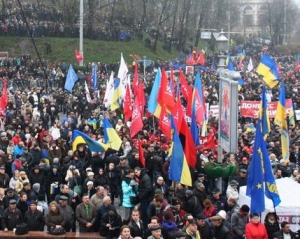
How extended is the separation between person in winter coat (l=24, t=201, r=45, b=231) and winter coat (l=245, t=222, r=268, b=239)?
328cm

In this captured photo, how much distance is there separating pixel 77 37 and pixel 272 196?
39531mm

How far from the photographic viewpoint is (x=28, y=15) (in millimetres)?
47250

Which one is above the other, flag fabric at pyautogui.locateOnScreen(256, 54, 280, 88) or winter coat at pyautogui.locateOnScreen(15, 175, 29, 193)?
flag fabric at pyautogui.locateOnScreen(256, 54, 280, 88)

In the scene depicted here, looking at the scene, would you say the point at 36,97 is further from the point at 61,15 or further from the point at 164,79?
the point at 61,15

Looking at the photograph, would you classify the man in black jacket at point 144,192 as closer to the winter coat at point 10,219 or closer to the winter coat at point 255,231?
the winter coat at point 10,219

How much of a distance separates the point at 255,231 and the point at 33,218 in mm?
3479

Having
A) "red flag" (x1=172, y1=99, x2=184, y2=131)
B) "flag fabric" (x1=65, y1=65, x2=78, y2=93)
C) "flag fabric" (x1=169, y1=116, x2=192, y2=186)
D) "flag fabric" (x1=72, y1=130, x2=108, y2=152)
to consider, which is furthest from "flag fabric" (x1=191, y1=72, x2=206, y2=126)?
"flag fabric" (x1=65, y1=65, x2=78, y2=93)

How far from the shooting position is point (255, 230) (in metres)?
9.91

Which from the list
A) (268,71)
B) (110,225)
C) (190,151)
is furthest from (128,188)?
(268,71)

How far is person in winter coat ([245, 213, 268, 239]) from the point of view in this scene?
9.88 metres

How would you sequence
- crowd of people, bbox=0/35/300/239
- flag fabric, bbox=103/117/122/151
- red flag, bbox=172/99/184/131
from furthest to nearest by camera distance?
flag fabric, bbox=103/117/122/151 < red flag, bbox=172/99/184/131 < crowd of people, bbox=0/35/300/239

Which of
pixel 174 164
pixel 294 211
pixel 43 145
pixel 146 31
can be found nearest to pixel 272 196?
pixel 294 211

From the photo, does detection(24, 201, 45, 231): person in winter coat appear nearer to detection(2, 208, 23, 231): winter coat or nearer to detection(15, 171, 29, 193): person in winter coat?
detection(2, 208, 23, 231): winter coat

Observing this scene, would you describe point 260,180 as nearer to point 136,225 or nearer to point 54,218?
point 136,225
